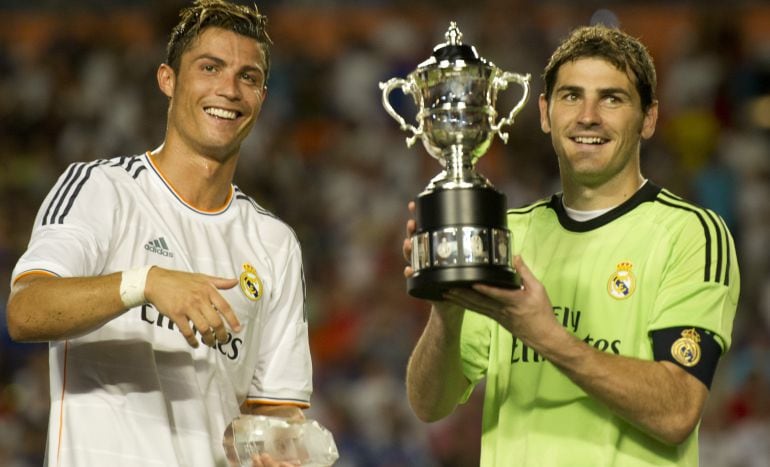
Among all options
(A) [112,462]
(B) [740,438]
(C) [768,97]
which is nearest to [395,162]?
(C) [768,97]

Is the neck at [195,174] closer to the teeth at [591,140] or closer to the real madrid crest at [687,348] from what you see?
the teeth at [591,140]

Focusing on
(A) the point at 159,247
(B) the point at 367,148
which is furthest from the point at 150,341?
(B) the point at 367,148

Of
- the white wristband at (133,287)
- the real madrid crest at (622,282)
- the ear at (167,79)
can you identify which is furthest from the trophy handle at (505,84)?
the ear at (167,79)

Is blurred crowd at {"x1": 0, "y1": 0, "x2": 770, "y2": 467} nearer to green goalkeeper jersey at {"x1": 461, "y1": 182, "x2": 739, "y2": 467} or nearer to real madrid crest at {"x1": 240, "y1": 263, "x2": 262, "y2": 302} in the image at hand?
real madrid crest at {"x1": 240, "y1": 263, "x2": 262, "y2": 302}

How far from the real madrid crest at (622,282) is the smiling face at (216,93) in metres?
1.32

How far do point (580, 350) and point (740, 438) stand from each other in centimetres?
434

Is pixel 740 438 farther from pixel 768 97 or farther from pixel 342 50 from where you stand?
pixel 342 50

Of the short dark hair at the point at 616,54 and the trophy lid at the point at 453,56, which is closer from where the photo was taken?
the trophy lid at the point at 453,56

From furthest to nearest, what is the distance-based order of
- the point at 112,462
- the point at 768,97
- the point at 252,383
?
the point at 768,97, the point at 252,383, the point at 112,462

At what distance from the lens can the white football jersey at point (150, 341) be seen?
3795 mm

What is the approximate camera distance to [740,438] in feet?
24.2

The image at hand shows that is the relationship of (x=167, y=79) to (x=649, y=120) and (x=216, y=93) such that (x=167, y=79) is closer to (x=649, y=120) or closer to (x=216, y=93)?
(x=216, y=93)

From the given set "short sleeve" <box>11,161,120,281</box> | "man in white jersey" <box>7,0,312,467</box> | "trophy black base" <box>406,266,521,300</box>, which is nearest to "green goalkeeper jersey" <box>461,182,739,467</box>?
"trophy black base" <box>406,266,521,300</box>

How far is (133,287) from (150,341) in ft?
1.67
